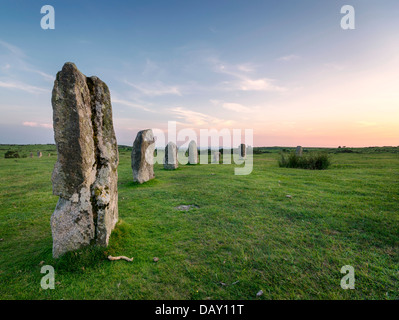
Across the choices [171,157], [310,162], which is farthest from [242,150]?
[171,157]

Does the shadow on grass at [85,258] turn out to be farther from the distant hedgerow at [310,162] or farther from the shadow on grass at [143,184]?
the distant hedgerow at [310,162]

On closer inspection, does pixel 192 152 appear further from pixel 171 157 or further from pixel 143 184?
pixel 143 184

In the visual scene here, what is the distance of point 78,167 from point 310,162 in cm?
1751

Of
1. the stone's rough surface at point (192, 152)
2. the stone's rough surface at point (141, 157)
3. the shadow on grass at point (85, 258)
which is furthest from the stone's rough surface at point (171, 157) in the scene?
the shadow on grass at point (85, 258)

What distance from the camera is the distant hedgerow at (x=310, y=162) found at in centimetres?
1612

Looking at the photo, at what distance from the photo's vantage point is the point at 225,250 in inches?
178

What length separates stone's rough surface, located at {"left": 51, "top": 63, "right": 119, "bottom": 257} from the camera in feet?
13.1

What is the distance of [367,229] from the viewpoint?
517 centimetres

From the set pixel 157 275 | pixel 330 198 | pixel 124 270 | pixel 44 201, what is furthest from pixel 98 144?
pixel 330 198

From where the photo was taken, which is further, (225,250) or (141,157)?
(141,157)

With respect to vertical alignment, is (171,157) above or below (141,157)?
below

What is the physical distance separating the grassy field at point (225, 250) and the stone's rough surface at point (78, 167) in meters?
0.46

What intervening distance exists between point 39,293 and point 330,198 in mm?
9118

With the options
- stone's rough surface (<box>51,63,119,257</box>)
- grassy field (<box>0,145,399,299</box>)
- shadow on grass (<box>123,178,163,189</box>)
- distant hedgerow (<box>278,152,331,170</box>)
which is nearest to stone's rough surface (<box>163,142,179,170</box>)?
shadow on grass (<box>123,178,163,189</box>)
